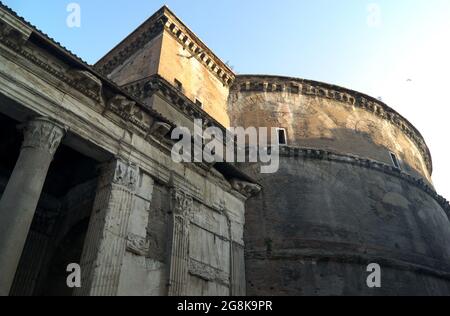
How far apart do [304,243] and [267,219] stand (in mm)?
1271

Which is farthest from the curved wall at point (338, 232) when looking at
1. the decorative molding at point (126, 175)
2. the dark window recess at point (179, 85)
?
the decorative molding at point (126, 175)

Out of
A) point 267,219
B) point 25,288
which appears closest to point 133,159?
point 25,288

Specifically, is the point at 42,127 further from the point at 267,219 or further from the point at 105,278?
the point at 267,219

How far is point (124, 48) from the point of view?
1470 centimetres

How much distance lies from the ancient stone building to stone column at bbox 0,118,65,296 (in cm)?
2

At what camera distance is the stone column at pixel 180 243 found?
7.78 meters

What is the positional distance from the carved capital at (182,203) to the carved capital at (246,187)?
6.82 ft

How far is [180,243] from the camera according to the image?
8.30 meters

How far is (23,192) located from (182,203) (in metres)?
3.66

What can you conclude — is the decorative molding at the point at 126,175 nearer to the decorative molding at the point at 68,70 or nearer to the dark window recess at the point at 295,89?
the decorative molding at the point at 68,70

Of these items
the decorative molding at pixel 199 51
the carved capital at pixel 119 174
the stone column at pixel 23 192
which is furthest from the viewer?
the decorative molding at pixel 199 51

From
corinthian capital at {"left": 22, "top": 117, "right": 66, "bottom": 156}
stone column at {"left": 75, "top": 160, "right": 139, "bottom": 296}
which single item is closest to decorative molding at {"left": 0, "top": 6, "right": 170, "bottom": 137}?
corinthian capital at {"left": 22, "top": 117, "right": 66, "bottom": 156}

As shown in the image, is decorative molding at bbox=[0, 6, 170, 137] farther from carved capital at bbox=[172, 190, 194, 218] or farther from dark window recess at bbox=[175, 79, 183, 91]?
dark window recess at bbox=[175, 79, 183, 91]

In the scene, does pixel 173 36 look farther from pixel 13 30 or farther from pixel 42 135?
pixel 42 135
